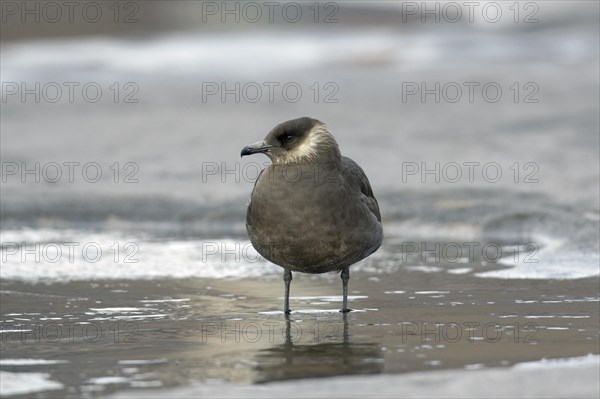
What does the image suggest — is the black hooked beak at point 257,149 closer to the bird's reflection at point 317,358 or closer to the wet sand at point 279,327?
the wet sand at point 279,327

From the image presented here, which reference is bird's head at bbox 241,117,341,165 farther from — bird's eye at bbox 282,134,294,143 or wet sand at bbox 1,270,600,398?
wet sand at bbox 1,270,600,398

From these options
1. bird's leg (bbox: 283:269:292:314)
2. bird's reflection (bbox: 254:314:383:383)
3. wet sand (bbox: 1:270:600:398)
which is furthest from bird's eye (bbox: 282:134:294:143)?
bird's reflection (bbox: 254:314:383:383)

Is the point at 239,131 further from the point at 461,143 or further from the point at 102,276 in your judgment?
the point at 102,276

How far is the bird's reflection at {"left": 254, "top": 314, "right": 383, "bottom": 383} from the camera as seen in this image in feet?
18.8

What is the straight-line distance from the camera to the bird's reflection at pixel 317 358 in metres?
5.73

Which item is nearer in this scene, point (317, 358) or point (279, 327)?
point (317, 358)

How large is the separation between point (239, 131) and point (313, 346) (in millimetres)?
8638

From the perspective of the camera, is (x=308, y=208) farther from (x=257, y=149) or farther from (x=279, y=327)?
(x=279, y=327)

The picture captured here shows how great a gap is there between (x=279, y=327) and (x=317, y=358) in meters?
0.93

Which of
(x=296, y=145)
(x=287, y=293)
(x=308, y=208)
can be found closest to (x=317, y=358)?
(x=308, y=208)

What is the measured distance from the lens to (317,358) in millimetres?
6055

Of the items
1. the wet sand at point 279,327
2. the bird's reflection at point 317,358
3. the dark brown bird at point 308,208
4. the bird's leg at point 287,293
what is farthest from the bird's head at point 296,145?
the bird's reflection at point 317,358

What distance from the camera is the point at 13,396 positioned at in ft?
17.6

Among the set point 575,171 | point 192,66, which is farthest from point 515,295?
point 192,66
